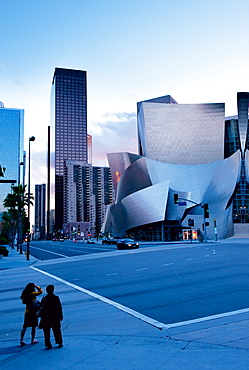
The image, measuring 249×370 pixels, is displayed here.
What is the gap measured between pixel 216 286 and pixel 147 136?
293 ft

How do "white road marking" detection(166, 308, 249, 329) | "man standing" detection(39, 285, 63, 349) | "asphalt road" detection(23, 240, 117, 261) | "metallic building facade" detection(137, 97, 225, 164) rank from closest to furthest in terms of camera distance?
"man standing" detection(39, 285, 63, 349) < "white road marking" detection(166, 308, 249, 329) < "asphalt road" detection(23, 240, 117, 261) < "metallic building facade" detection(137, 97, 225, 164)

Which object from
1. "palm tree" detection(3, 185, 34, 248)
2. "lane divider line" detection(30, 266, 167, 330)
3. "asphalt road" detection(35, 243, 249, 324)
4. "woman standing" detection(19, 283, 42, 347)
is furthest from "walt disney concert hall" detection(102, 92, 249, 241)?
"woman standing" detection(19, 283, 42, 347)

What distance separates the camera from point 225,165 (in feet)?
277

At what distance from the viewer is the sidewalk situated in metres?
6.36

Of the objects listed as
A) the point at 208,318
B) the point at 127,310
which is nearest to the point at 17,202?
the point at 127,310

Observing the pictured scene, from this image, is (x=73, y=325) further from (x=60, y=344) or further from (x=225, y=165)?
(x=225, y=165)

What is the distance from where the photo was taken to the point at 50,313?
752 centimetres

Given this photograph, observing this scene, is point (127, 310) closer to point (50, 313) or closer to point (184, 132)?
point (50, 313)

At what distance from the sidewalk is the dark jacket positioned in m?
0.53

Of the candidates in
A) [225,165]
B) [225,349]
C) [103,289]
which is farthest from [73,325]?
[225,165]

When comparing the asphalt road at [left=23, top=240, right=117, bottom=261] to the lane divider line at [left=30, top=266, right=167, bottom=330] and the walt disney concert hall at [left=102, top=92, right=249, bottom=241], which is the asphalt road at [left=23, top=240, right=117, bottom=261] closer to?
the walt disney concert hall at [left=102, top=92, right=249, bottom=241]

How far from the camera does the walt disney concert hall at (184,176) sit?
79.2m

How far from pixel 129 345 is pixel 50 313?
1.71 metres

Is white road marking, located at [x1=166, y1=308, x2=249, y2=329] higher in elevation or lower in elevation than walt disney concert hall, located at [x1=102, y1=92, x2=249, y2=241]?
lower
